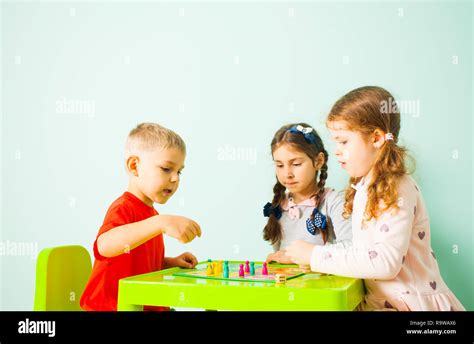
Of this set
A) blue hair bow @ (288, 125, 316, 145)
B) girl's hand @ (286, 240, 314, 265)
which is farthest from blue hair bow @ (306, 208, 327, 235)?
girl's hand @ (286, 240, 314, 265)

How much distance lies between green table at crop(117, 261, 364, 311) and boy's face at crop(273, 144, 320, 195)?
0.72 metres

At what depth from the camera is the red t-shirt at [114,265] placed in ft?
4.82

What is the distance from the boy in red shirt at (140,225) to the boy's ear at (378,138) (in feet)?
1.73

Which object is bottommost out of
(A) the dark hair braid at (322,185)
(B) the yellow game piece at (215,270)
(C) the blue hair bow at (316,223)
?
(B) the yellow game piece at (215,270)

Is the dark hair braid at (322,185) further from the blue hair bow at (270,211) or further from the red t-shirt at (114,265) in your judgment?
the red t-shirt at (114,265)

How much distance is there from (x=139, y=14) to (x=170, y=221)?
1377mm

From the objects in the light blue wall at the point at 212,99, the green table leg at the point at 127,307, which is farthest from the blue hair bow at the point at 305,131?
the green table leg at the point at 127,307

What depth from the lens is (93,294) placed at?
1479 millimetres

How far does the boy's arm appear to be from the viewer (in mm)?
1340

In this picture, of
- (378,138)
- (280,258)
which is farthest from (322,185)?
(378,138)

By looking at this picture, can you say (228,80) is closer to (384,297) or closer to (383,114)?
(383,114)

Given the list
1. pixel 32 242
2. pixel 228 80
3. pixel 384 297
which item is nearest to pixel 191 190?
pixel 228 80

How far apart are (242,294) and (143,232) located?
0.37 m

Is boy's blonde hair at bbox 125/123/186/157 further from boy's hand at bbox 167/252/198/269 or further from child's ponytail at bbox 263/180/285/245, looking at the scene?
child's ponytail at bbox 263/180/285/245
